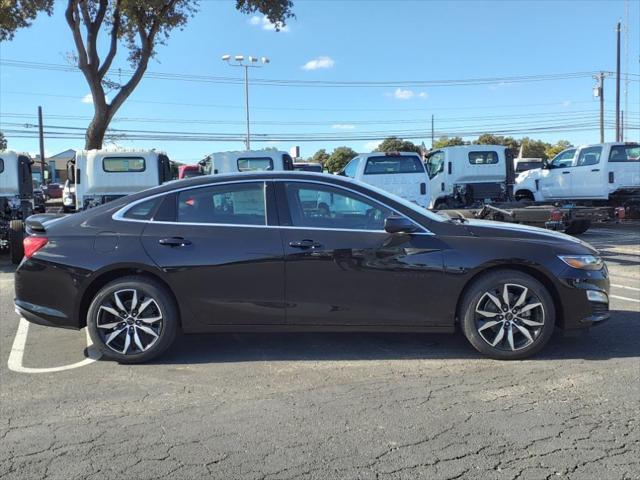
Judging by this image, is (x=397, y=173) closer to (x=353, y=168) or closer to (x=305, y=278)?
(x=353, y=168)

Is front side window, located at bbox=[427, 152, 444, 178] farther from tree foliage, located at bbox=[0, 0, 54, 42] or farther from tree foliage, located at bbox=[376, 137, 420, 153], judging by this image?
tree foliage, located at bbox=[376, 137, 420, 153]

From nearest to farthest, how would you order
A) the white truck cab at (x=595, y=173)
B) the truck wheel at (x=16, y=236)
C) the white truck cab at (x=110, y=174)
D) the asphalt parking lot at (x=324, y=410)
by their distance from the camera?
the asphalt parking lot at (x=324, y=410) → the truck wheel at (x=16, y=236) → the white truck cab at (x=110, y=174) → the white truck cab at (x=595, y=173)

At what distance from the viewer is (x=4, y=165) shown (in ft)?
37.1

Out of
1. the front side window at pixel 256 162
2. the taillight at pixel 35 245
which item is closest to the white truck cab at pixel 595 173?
the front side window at pixel 256 162

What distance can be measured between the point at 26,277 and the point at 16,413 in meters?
1.34

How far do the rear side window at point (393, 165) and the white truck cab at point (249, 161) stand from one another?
1.80 metres

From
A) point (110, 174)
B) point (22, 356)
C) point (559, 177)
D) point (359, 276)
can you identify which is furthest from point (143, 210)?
point (559, 177)

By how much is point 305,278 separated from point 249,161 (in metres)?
8.51

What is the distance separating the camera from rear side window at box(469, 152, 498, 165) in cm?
1451

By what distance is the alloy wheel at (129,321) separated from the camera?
470cm

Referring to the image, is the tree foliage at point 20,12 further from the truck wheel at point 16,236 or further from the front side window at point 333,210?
the front side window at point 333,210

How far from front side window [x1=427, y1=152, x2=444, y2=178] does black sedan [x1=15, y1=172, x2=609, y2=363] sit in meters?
10.4

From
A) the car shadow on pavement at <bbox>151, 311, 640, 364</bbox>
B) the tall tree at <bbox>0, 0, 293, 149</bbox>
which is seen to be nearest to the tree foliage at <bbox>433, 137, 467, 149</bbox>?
the tall tree at <bbox>0, 0, 293, 149</bbox>

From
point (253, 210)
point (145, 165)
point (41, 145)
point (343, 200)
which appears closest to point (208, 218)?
point (253, 210)
